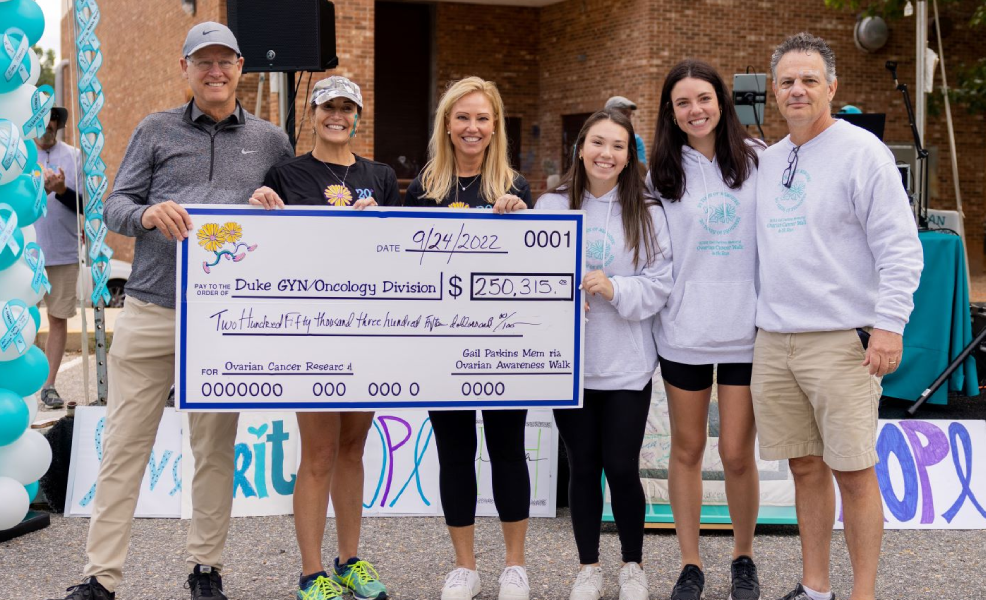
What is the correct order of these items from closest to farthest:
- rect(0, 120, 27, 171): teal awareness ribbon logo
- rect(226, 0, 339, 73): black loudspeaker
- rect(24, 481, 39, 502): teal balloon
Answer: rect(0, 120, 27, 171): teal awareness ribbon logo → rect(24, 481, 39, 502): teal balloon → rect(226, 0, 339, 73): black loudspeaker

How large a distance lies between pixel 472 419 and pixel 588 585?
2.63ft

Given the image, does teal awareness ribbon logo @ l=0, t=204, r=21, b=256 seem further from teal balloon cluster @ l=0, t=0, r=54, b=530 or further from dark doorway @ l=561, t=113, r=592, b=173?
dark doorway @ l=561, t=113, r=592, b=173

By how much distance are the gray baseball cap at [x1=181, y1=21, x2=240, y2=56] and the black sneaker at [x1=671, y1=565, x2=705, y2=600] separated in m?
2.73

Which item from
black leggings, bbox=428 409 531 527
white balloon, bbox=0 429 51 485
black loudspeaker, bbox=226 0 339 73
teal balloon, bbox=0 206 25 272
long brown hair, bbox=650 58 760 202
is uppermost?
black loudspeaker, bbox=226 0 339 73

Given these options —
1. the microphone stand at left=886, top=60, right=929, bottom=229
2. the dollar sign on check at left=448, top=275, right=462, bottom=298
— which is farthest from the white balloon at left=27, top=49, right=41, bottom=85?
the microphone stand at left=886, top=60, right=929, bottom=229

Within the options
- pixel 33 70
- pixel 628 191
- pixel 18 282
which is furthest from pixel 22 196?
pixel 628 191

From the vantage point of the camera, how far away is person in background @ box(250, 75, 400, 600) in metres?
3.85

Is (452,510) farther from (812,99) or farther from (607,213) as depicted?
(812,99)

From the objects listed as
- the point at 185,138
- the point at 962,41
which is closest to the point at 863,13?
the point at 962,41

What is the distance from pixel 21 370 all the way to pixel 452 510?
226 centimetres

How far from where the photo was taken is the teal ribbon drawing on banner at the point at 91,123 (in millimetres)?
5504

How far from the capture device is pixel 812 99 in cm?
368

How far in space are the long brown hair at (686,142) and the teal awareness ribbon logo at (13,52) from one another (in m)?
2.90

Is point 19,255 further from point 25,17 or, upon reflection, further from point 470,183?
point 470,183
